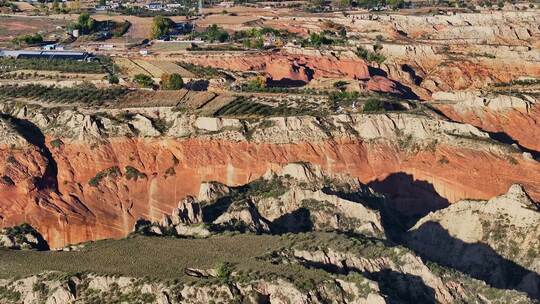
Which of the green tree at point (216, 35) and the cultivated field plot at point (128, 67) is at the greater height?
the cultivated field plot at point (128, 67)

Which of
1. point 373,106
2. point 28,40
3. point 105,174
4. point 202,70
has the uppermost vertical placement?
point 373,106

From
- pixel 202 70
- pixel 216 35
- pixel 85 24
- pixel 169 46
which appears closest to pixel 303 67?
pixel 202 70

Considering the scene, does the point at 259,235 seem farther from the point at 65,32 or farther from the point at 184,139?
the point at 65,32

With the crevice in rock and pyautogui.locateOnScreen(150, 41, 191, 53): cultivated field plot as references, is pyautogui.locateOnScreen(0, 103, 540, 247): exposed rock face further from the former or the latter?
pyautogui.locateOnScreen(150, 41, 191, 53): cultivated field plot

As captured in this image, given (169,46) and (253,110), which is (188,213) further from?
(169,46)

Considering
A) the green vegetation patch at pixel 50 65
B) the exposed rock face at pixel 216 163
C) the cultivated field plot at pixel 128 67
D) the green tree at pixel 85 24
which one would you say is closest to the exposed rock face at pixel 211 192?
the exposed rock face at pixel 216 163

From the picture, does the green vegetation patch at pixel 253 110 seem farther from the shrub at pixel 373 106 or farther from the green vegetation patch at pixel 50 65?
the green vegetation patch at pixel 50 65
